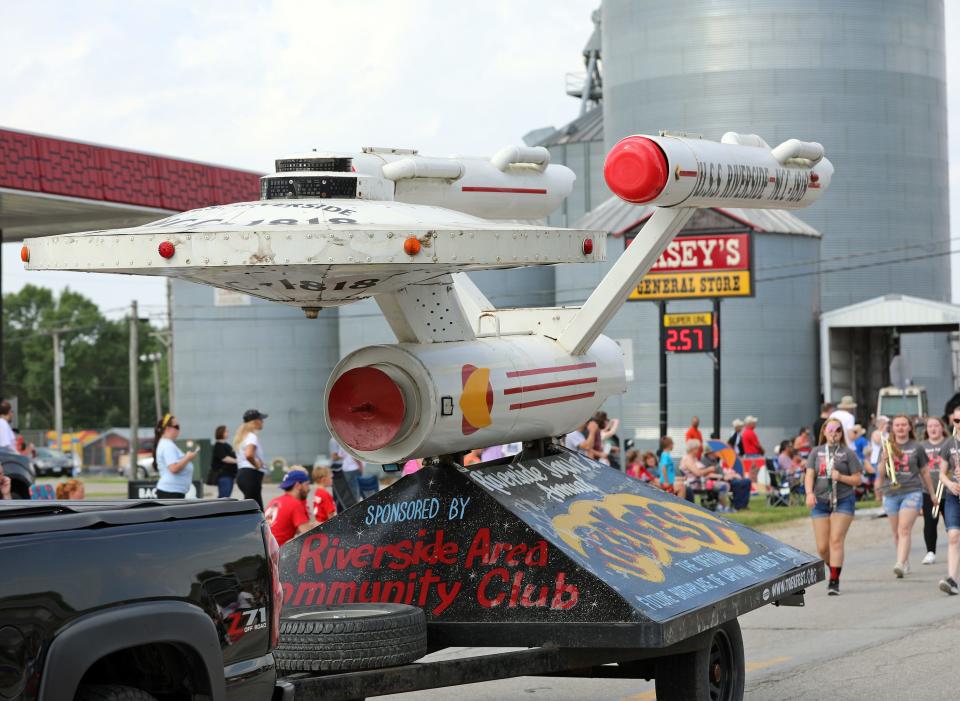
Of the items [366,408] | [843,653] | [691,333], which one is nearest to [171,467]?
[843,653]

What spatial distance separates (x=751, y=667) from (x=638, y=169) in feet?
13.6

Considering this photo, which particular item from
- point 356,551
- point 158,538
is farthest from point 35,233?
point 158,538

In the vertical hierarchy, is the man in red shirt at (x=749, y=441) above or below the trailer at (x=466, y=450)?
below

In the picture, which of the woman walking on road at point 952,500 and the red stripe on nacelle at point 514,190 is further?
the woman walking on road at point 952,500

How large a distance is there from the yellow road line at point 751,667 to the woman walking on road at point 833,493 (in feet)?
12.2

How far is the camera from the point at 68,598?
4.45m

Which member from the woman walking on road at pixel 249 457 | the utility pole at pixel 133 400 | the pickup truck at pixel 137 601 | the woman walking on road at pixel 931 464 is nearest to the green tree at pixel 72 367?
the utility pole at pixel 133 400

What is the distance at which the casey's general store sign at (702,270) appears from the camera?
110ft

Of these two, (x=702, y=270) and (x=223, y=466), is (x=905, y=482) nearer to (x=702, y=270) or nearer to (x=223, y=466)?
(x=223, y=466)

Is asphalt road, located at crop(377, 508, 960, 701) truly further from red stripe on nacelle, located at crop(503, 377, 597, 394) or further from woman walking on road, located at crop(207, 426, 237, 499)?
woman walking on road, located at crop(207, 426, 237, 499)

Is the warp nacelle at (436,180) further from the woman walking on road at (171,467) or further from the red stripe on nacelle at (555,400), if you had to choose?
the woman walking on road at (171,467)

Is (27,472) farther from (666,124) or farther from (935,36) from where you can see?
(935,36)

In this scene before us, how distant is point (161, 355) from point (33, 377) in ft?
43.8

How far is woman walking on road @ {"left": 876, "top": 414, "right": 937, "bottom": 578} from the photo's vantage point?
1491cm
